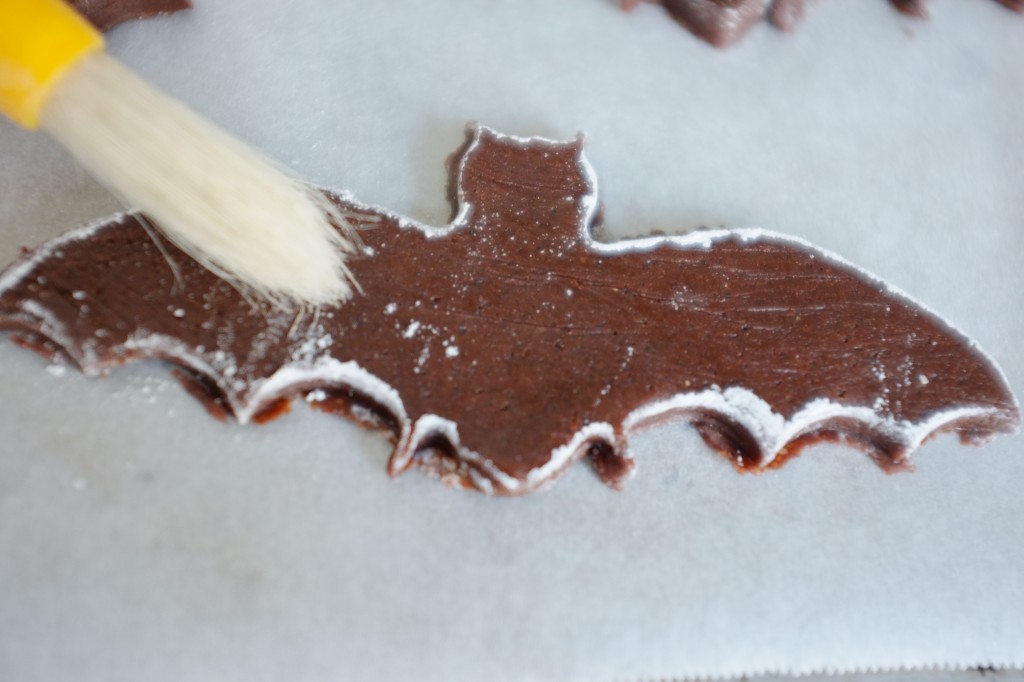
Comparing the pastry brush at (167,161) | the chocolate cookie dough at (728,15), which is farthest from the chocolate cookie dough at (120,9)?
the chocolate cookie dough at (728,15)

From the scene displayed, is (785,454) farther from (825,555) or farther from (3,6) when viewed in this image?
(3,6)

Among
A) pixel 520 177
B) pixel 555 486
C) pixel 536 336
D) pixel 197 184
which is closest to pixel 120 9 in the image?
pixel 197 184

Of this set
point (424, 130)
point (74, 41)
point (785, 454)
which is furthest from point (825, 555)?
point (74, 41)

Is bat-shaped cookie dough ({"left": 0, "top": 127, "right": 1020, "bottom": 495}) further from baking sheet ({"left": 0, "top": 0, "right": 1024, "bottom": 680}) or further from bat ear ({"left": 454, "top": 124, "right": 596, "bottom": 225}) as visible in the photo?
baking sheet ({"left": 0, "top": 0, "right": 1024, "bottom": 680})

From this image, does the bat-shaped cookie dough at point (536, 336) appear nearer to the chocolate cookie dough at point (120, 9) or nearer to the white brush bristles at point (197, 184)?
the white brush bristles at point (197, 184)

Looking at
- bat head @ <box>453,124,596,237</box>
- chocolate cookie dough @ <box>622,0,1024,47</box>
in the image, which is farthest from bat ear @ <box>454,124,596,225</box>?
chocolate cookie dough @ <box>622,0,1024,47</box>

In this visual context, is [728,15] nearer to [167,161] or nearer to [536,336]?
[536,336]
